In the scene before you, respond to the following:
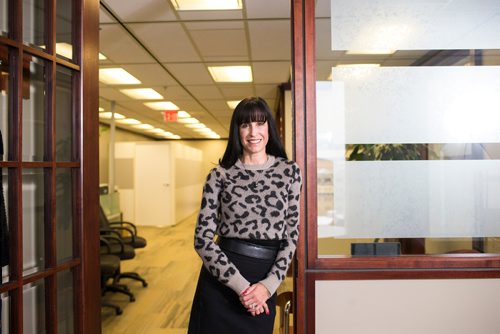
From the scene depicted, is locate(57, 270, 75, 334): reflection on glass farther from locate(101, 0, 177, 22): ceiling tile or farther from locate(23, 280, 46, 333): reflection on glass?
locate(101, 0, 177, 22): ceiling tile

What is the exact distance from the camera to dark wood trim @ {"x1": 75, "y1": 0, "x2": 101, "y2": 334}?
1577 millimetres

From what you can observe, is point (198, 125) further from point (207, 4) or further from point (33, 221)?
point (33, 221)

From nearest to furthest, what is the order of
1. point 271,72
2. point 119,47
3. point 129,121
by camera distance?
point 119,47 < point 271,72 < point 129,121

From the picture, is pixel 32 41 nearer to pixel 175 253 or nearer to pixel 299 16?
pixel 299 16

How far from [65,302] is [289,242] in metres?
0.95

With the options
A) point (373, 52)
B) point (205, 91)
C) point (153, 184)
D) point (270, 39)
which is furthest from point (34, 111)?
point (153, 184)

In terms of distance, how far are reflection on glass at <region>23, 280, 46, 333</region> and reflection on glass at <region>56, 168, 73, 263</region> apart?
0.13m

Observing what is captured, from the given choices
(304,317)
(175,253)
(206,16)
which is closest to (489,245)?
(304,317)

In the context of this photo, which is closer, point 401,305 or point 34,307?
point 34,307

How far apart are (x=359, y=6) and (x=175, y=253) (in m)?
4.79

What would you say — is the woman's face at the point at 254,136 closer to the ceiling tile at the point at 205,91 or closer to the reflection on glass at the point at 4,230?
the reflection on glass at the point at 4,230

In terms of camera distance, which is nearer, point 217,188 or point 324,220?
point 217,188

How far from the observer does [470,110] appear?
65.7 inches

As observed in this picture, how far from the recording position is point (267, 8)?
9.01ft
